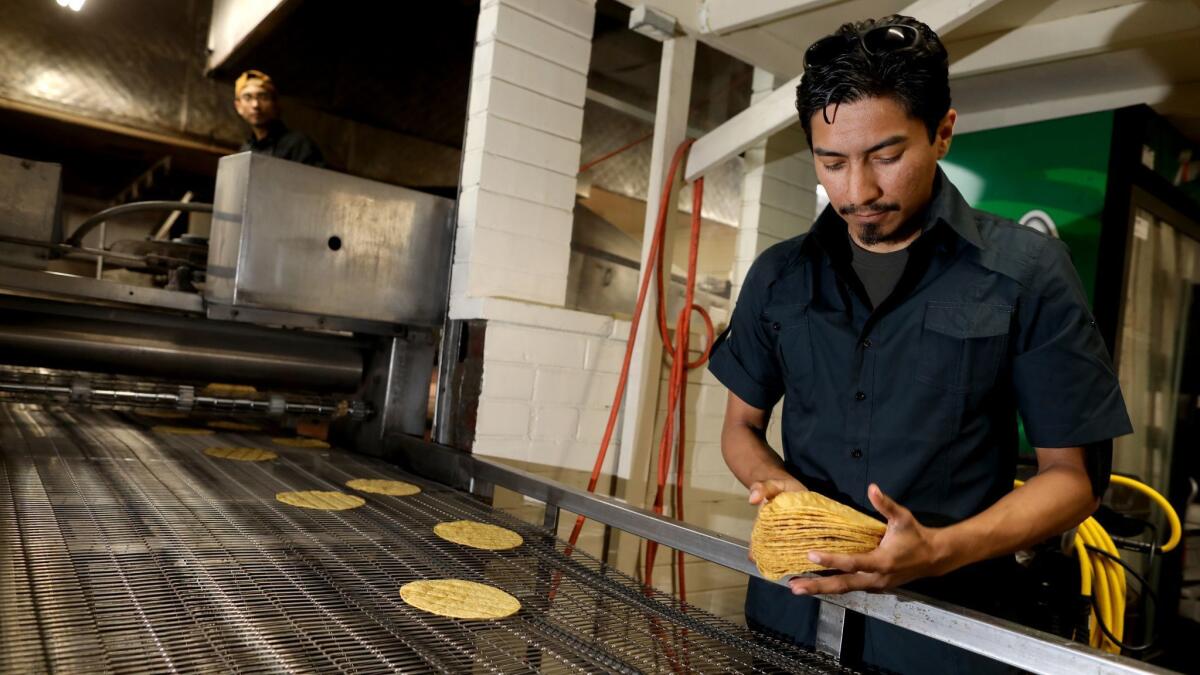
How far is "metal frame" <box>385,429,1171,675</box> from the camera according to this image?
98cm

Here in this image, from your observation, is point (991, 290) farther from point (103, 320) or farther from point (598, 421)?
point (103, 320)

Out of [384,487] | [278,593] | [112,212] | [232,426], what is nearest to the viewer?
[278,593]

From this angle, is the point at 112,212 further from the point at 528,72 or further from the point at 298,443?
the point at 528,72

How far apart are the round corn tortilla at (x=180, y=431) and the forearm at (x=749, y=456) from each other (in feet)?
6.62

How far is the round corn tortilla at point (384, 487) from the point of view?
6.84 ft

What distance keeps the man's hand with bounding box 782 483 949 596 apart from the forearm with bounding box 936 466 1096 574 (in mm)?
17

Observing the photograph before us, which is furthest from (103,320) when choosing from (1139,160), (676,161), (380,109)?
(1139,160)

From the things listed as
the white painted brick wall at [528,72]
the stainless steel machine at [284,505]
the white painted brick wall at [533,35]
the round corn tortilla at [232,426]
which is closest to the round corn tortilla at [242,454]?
the stainless steel machine at [284,505]

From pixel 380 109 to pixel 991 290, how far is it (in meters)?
4.63

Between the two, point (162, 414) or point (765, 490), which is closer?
point (765, 490)

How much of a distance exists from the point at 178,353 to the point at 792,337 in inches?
81.9

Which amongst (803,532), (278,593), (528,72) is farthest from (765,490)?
(528,72)

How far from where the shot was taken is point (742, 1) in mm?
2803

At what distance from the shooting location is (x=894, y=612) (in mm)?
1166
